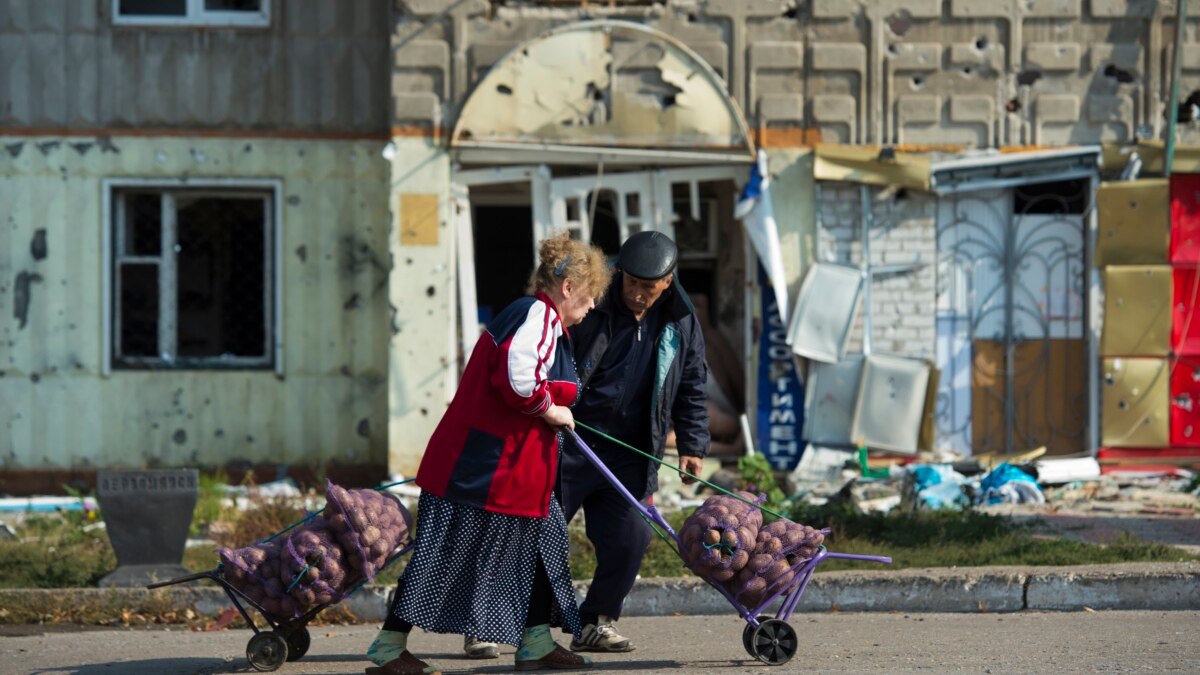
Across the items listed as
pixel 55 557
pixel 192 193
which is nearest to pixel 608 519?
pixel 55 557

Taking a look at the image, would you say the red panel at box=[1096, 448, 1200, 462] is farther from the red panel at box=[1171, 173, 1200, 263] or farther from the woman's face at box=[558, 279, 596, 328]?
the woman's face at box=[558, 279, 596, 328]

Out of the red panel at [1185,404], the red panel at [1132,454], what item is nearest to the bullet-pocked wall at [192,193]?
the red panel at [1132,454]

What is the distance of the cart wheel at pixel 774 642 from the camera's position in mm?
5781

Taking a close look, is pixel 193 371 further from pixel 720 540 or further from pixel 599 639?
pixel 720 540

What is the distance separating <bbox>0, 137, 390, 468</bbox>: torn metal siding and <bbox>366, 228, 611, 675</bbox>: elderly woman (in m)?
7.12

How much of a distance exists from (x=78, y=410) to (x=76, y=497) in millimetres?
1020

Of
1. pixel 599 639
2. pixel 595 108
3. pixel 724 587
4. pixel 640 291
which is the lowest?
pixel 599 639

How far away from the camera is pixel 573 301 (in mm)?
5613

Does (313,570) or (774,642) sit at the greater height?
(313,570)

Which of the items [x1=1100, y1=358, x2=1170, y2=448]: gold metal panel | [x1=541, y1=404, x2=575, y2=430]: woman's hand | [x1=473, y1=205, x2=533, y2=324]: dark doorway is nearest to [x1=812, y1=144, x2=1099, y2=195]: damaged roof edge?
[x1=1100, y1=358, x2=1170, y2=448]: gold metal panel

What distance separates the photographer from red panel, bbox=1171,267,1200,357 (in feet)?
39.9

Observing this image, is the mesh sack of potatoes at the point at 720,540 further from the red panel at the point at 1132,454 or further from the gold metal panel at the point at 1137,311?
the gold metal panel at the point at 1137,311

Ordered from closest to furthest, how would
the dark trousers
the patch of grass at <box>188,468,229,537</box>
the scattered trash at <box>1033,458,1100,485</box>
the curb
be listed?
the dark trousers, the curb, the patch of grass at <box>188,468,229,537</box>, the scattered trash at <box>1033,458,1100,485</box>

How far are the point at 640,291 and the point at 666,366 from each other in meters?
0.33
